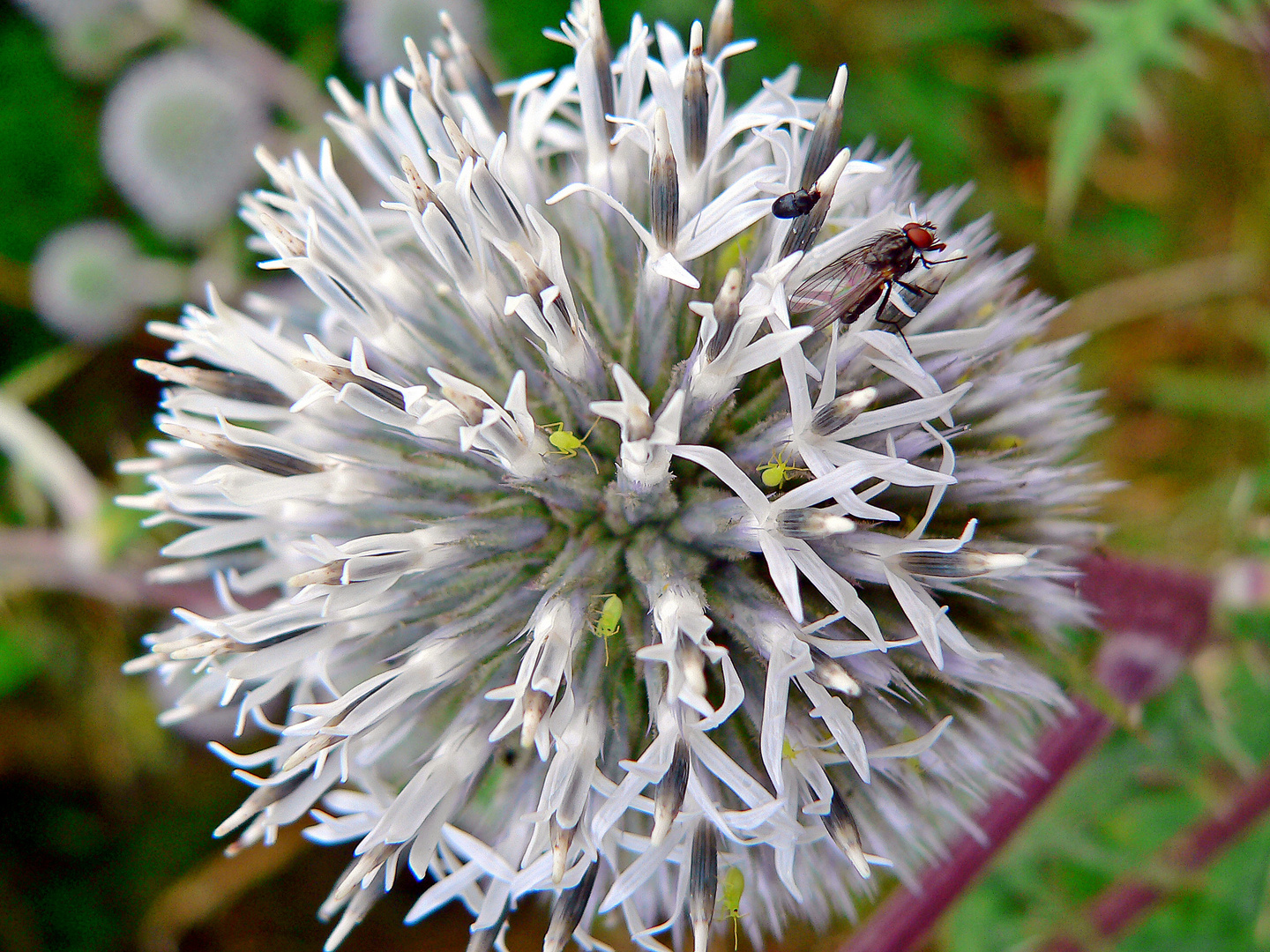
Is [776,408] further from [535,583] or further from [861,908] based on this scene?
[861,908]

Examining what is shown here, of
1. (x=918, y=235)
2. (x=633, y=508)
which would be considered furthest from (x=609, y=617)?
(x=918, y=235)

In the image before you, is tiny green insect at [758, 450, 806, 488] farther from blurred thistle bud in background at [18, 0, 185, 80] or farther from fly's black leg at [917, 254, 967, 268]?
blurred thistle bud in background at [18, 0, 185, 80]

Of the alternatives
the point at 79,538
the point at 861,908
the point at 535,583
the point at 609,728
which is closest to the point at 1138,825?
the point at 861,908

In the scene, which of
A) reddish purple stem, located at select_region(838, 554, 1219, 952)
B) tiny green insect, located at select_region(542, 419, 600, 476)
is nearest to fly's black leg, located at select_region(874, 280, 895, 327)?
tiny green insect, located at select_region(542, 419, 600, 476)

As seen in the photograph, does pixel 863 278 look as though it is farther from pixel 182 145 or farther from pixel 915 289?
pixel 182 145

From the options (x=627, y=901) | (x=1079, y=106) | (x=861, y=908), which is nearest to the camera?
(x=627, y=901)

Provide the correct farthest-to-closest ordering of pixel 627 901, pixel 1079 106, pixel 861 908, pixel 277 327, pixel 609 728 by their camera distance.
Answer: pixel 861 908 < pixel 1079 106 < pixel 277 327 < pixel 609 728 < pixel 627 901

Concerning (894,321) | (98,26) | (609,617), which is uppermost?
(98,26)
